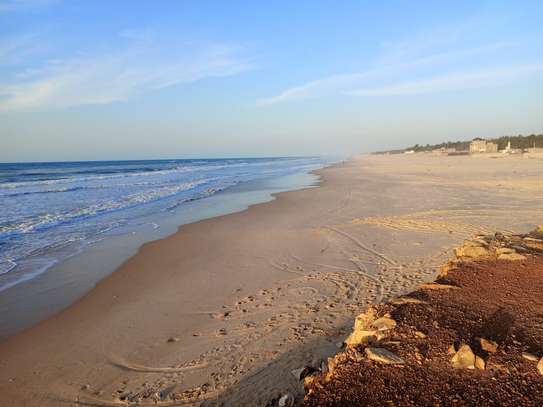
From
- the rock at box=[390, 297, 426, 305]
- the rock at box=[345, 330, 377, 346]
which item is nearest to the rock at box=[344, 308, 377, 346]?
the rock at box=[345, 330, 377, 346]

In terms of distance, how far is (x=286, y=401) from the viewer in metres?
3.25

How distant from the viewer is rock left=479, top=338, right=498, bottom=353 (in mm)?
2840

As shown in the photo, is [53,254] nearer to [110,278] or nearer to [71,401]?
[110,278]

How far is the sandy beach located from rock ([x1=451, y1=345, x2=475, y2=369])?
1.50 meters

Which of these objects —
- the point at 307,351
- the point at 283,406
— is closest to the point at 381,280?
the point at 307,351

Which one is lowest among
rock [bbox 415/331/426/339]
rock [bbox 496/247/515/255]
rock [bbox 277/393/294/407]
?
rock [bbox 277/393/294/407]

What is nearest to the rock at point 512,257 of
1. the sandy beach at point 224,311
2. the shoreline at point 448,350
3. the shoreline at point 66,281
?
the shoreline at point 448,350

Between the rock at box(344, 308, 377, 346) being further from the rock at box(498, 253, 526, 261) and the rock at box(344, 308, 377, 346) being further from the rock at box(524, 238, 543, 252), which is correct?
the rock at box(524, 238, 543, 252)

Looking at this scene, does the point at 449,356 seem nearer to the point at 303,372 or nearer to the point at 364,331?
the point at 364,331

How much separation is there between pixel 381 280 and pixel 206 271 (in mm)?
3561

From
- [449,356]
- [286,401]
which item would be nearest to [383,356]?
[449,356]

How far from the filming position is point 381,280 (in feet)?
21.5

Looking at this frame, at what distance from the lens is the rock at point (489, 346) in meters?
2.84

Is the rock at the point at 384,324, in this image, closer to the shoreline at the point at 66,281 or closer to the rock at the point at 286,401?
the rock at the point at 286,401
